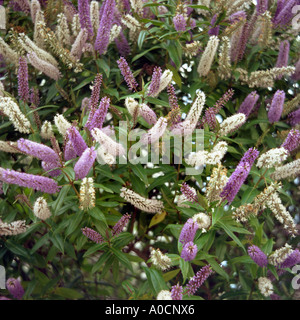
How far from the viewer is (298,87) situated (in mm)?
2357

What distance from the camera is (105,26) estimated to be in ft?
6.28

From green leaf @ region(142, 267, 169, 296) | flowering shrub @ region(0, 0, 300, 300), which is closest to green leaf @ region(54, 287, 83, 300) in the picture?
flowering shrub @ region(0, 0, 300, 300)

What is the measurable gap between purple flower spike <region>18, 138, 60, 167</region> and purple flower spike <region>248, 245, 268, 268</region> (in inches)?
30.4

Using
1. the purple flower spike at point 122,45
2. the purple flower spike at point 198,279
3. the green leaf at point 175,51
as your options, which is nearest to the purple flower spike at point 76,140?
the purple flower spike at point 198,279

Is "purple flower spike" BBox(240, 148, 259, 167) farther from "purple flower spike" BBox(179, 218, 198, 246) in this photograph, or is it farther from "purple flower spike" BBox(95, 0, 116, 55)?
"purple flower spike" BBox(95, 0, 116, 55)

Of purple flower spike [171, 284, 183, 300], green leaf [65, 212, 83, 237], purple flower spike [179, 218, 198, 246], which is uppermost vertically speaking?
purple flower spike [179, 218, 198, 246]

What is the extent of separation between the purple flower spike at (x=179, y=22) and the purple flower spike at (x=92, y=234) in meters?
0.90

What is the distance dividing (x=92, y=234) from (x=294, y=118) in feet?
3.54

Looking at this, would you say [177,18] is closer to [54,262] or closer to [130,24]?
[130,24]

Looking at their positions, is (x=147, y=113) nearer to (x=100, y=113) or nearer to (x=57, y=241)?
(x=100, y=113)

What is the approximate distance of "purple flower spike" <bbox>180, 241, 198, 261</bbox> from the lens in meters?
1.53
